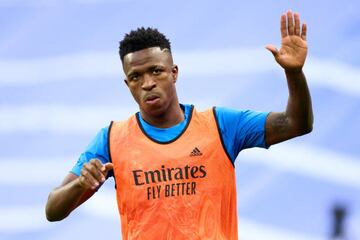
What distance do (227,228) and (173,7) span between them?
9767mm

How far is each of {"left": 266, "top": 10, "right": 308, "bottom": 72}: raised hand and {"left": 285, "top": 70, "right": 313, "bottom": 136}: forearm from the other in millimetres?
52

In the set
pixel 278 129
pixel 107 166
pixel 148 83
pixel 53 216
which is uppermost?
pixel 148 83

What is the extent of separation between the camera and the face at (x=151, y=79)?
703cm

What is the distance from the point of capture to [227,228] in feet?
22.9

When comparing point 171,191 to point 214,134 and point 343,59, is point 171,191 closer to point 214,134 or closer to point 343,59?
point 214,134

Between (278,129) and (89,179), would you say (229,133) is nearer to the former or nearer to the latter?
(278,129)

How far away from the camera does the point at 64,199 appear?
6898mm

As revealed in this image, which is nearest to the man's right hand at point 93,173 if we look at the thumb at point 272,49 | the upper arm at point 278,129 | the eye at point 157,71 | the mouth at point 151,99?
the mouth at point 151,99

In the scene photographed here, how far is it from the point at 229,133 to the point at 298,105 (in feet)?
1.56

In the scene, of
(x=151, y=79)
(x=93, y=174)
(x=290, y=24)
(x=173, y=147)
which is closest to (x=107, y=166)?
(x=93, y=174)

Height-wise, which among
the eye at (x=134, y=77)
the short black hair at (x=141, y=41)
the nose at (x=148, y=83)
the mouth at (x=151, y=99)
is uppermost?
the short black hair at (x=141, y=41)

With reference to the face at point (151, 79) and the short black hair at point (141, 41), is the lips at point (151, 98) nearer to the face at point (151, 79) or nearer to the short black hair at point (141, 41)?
the face at point (151, 79)

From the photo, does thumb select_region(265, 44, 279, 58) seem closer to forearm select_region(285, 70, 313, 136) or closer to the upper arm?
forearm select_region(285, 70, 313, 136)

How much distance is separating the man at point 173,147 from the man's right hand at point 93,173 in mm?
107
